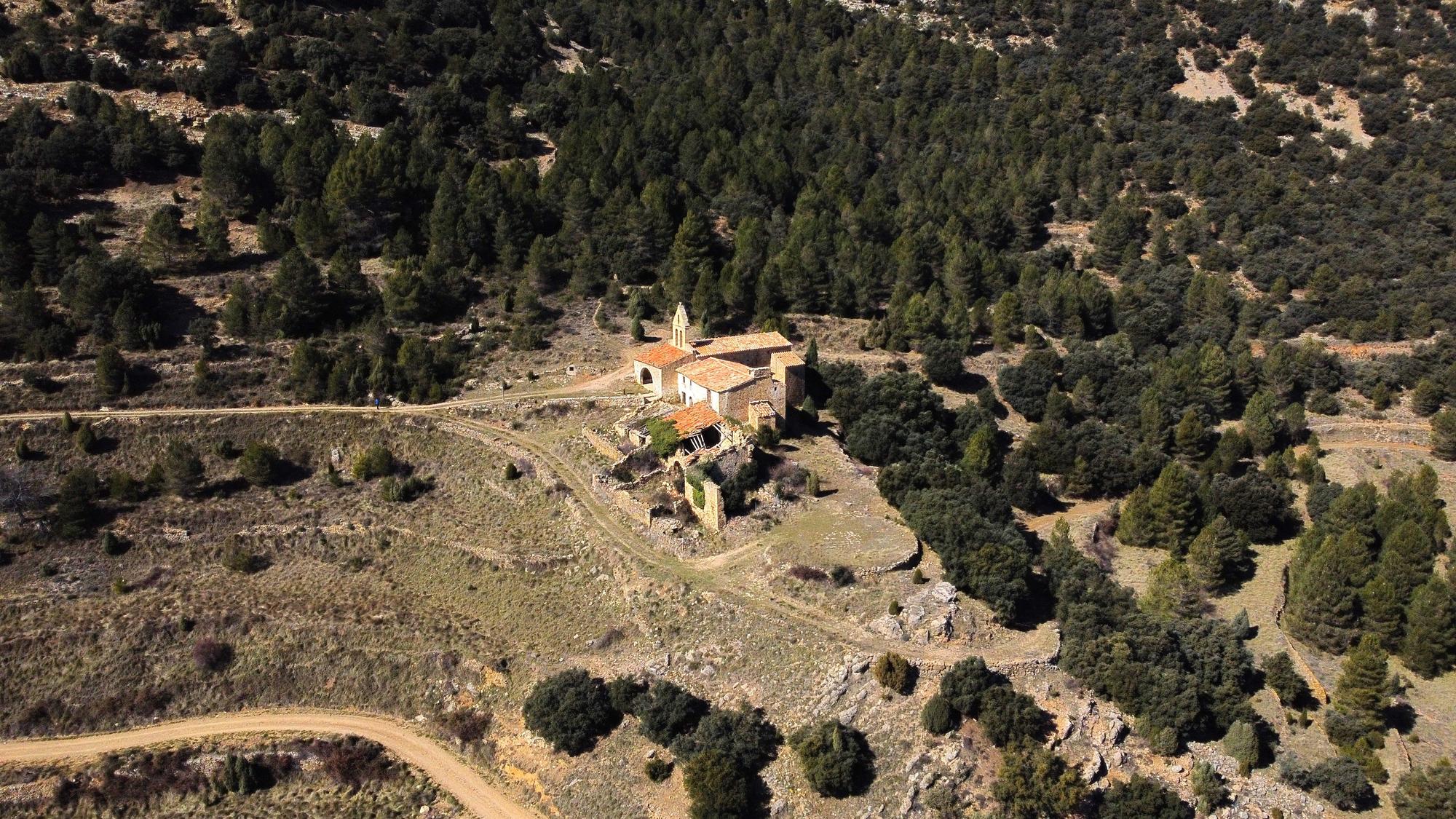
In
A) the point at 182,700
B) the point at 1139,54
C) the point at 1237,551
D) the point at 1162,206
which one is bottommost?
the point at 182,700

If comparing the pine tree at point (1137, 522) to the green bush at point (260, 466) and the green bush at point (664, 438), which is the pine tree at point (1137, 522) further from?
the green bush at point (260, 466)

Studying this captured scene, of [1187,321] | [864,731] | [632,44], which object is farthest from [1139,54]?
[864,731]

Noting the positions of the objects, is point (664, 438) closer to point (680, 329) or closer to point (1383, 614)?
point (680, 329)

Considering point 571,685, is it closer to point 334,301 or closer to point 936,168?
point 334,301

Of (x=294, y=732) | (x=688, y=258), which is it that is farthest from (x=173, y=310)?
(x=294, y=732)

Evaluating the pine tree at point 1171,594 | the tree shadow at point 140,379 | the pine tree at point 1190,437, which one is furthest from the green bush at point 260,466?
the pine tree at point 1190,437
